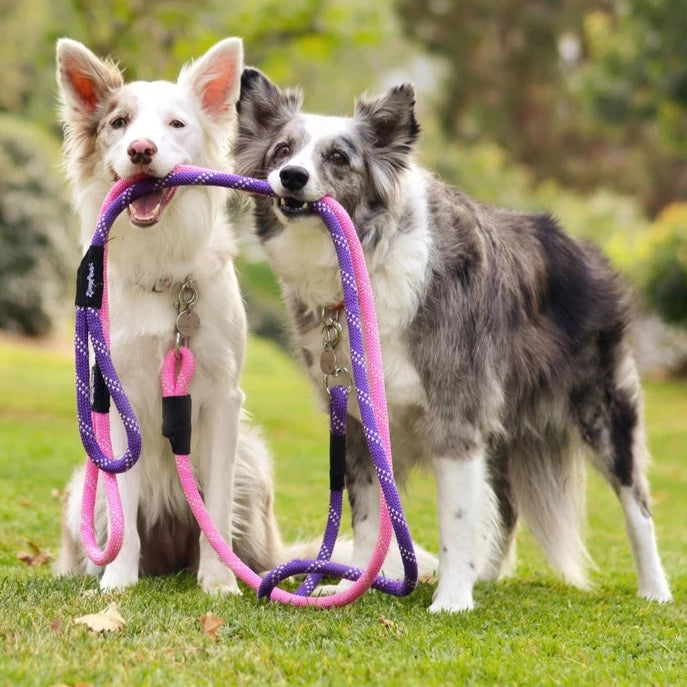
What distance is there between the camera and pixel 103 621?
378 cm

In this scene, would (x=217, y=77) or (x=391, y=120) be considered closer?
(x=391, y=120)

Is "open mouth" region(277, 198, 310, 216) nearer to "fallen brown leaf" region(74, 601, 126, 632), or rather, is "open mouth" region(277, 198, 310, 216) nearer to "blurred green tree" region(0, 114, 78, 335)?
"fallen brown leaf" region(74, 601, 126, 632)

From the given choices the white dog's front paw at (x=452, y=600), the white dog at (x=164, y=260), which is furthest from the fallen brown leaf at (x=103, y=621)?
the white dog's front paw at (x=452, y=600)

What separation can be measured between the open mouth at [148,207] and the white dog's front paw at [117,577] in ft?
4.88

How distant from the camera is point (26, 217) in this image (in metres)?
16.7

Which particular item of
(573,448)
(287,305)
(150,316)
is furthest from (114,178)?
(573,448)

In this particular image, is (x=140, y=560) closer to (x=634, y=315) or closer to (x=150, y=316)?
(x=150, y=316)

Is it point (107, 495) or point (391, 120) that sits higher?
point (391, 120)

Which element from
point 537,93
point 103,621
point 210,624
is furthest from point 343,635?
point 537,93

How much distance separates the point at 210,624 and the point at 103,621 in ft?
1.28

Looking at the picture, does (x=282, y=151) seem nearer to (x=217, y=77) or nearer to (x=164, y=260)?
(x=217, y=77)

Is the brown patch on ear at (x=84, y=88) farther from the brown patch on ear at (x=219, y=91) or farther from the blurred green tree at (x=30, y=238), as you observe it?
the blurred green tree at (x=30, y=238)

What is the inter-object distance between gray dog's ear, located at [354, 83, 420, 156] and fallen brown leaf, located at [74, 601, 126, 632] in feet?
7.04

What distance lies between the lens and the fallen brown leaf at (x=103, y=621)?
373 cm
